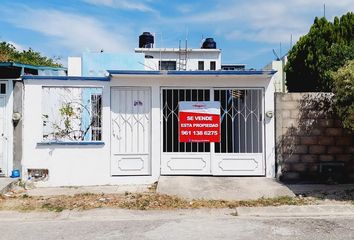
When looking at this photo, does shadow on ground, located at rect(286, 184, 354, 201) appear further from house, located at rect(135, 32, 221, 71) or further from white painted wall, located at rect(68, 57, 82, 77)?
house, located at rect(135, 32, 221, 71)

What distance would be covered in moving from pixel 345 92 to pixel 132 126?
514 centimetres

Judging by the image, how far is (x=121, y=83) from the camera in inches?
400

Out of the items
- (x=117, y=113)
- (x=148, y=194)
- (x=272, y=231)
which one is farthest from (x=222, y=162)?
(x=272, y=231)

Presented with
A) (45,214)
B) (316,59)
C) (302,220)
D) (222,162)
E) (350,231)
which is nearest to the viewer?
(350,231)

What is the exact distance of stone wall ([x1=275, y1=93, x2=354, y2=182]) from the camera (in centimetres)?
988

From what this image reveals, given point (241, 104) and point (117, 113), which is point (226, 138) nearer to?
point (241, 104)

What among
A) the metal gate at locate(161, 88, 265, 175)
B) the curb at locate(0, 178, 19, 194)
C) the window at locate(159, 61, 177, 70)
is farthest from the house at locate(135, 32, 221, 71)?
the curb at locate(0, 178, 19, 194)

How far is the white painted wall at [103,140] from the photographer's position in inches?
392

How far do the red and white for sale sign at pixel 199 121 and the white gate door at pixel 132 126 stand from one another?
884mm

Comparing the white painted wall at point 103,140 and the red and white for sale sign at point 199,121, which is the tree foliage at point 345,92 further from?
the red and white for sale sign at point 199,121

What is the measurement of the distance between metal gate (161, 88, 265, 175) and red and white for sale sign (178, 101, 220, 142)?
6.7 inches

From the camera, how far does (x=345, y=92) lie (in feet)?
27.1

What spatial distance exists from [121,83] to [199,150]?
2.67m

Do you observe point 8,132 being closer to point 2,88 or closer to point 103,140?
point 2,88
